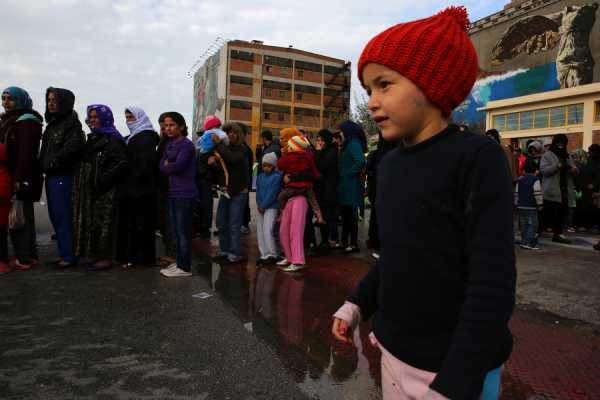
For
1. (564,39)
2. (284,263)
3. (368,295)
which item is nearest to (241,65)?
(564,39)

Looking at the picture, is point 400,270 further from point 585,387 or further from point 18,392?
point 18,392

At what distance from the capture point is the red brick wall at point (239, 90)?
6556cm

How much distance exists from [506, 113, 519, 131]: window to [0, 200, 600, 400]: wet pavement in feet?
85.7

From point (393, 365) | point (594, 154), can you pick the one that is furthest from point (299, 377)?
point (594, 154)

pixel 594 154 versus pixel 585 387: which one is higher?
pixel 594 154

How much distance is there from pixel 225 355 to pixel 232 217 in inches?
122

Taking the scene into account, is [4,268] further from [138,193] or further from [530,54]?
[530,54]

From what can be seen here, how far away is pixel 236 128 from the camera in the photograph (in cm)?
638

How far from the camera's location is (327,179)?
6766 mm

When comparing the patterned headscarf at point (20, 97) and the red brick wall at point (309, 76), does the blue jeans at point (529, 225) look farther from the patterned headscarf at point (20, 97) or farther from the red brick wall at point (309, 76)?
the red brick wall at point (309, 76)

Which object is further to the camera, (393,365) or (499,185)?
(393,365)

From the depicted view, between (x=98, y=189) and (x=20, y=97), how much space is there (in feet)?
5.13


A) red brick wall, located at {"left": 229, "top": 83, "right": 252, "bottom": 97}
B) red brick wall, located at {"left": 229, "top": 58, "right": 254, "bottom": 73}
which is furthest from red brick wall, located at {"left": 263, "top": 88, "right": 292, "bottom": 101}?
red brick wall, located at {"left": 229, "top": 58, "right": 254, "bottom": 73}

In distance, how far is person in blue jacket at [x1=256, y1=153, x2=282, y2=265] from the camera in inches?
235
